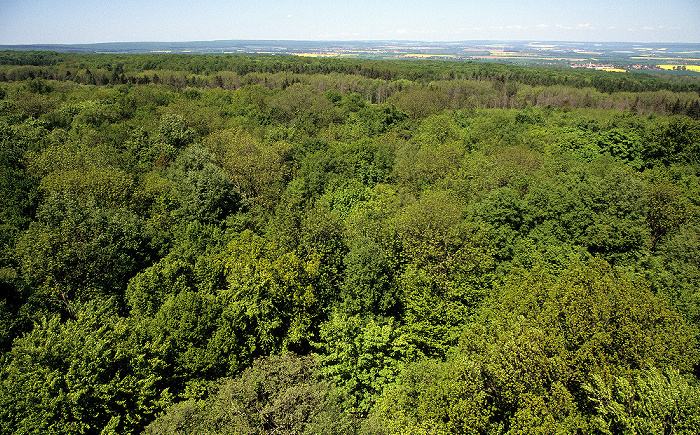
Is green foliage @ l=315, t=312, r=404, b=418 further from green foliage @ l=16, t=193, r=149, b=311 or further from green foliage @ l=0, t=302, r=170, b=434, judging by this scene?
green foliage @ l=16, t=193, r=149, b=311

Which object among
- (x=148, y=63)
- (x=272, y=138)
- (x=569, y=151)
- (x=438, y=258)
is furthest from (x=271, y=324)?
(x=148, y=63)

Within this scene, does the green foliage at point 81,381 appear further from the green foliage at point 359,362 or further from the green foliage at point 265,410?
the green foliage at point 359,362

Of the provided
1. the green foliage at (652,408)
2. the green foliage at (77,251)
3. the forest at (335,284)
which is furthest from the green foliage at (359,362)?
the green foliage at (77,251)

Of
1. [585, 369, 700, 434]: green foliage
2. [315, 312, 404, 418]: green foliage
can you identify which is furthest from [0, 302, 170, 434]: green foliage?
[585, 369, 700, 434]: green foliage

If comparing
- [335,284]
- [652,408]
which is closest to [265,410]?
[335,284]

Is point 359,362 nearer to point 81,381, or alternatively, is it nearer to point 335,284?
point 335,284

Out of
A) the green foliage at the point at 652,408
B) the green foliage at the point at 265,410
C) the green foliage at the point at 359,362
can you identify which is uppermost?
the green foliage at the point at 652,408

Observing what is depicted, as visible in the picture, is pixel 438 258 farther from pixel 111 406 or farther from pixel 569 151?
pixel 569 151

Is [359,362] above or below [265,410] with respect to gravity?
below
